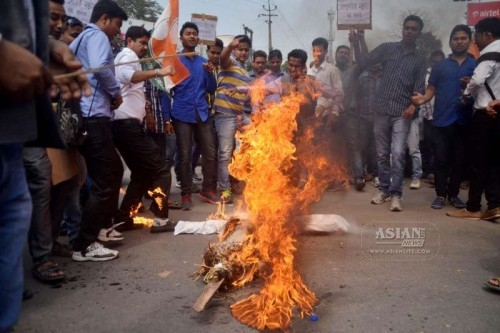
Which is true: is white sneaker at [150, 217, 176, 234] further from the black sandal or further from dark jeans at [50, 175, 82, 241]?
the black sandal

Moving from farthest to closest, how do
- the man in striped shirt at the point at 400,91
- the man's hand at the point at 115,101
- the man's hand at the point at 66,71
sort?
the man in striped shirt at the point at 400,91 < the man's hand at the point at 115,101 < the man's hand at the point at 66,71

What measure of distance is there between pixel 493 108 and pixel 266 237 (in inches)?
150

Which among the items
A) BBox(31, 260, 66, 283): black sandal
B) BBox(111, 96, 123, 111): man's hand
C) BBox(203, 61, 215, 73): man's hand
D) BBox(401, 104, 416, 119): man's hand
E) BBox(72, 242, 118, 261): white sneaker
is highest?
BBox(203, 61, 215, 73): man's hand

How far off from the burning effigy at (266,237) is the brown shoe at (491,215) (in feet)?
7.26

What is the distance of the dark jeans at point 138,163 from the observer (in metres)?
5.03

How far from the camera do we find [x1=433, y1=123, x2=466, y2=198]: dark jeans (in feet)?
21.9

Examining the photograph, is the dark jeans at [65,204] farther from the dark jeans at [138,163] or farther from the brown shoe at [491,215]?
the brown shoe at [491,215]

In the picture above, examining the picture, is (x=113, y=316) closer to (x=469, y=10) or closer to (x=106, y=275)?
(x=106, y=275)

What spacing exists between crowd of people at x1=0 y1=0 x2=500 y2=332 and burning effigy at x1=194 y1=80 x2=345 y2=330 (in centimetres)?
107

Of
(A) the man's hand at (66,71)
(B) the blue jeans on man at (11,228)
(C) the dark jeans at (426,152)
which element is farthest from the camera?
(C) the dark jeans at (426,152)

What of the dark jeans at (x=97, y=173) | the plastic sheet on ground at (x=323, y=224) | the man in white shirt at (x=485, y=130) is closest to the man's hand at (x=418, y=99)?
the man in white shirt at (x=485, y=130)

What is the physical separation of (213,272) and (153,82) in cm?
368

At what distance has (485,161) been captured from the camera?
Result: 5.97m

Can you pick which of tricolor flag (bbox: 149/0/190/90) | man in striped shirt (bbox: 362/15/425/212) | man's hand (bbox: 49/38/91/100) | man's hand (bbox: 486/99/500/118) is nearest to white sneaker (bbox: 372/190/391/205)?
man in striped shirt (bbox: 362/15/425/212)
